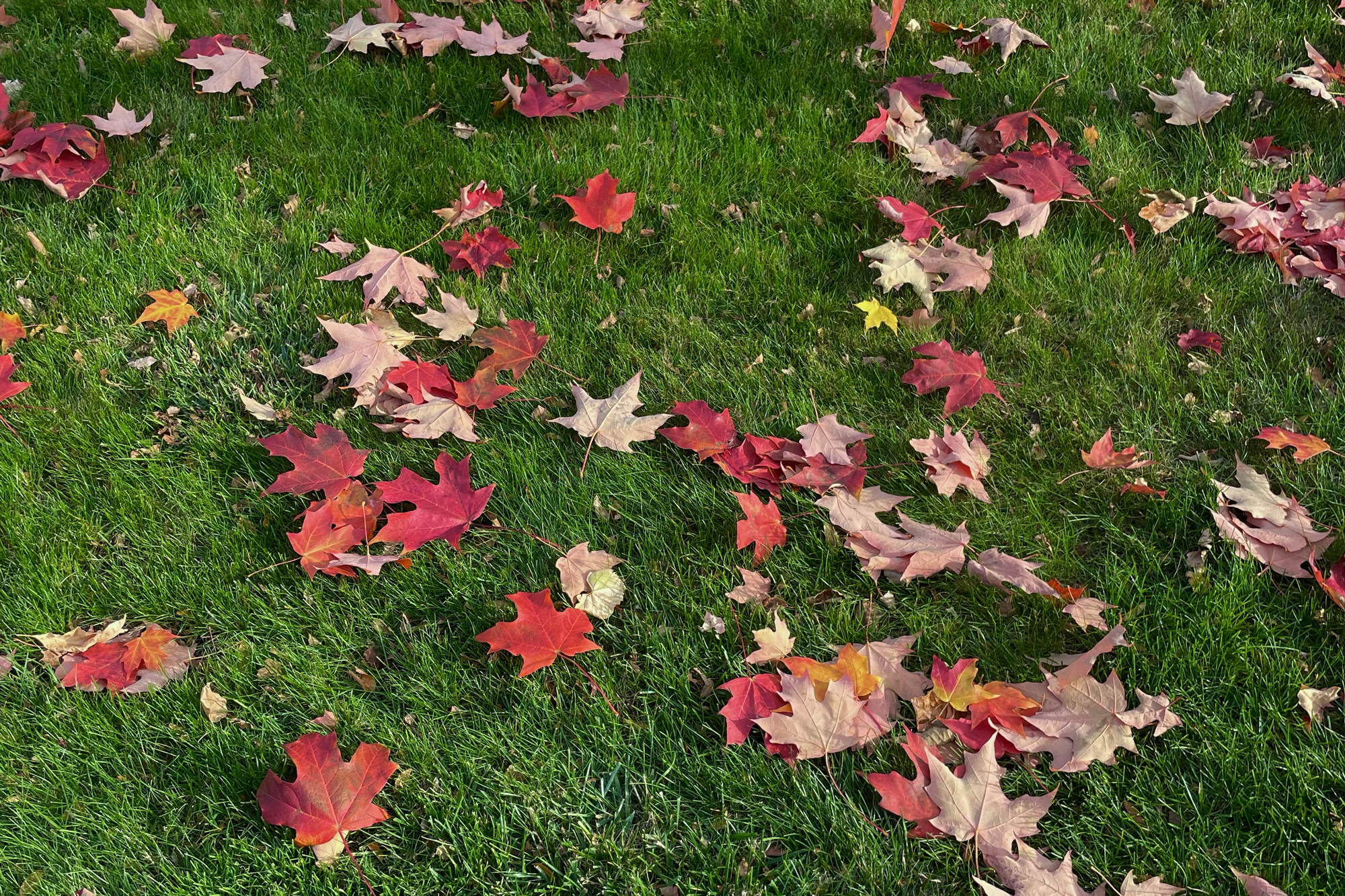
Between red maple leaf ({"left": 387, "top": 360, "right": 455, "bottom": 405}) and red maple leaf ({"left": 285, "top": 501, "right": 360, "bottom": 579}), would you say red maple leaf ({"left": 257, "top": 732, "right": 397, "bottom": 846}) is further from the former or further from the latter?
red maple leaf ({"left": 387, "top": 360, "right": 455, "bottom": 405})

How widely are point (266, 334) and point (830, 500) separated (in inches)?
62.7

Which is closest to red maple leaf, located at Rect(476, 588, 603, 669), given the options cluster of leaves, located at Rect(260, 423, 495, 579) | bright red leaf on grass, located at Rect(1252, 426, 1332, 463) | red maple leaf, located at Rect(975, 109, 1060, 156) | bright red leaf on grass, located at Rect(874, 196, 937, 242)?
cluster of leaves, located at Rect(260, 423, 495, 579)

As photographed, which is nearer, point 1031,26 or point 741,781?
point 741,781

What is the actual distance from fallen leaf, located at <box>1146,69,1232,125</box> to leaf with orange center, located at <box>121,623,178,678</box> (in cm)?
324

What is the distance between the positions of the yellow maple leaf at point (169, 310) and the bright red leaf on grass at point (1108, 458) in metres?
2.35

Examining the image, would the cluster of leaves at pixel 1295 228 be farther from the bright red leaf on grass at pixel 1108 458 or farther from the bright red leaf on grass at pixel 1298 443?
the bright red leaf on grass at pixel 1108 458

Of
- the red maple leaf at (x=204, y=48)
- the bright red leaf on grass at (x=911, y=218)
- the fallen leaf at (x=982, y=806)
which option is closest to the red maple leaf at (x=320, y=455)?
the fallen leaf at (x=982, y=806)

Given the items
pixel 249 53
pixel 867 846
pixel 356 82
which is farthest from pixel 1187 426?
pixel 249 53

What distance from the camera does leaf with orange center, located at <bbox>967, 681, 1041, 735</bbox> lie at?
1.86 meters

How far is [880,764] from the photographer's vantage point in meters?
1.82

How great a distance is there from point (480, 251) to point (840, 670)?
5.20 ft

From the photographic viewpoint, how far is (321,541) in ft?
7.10

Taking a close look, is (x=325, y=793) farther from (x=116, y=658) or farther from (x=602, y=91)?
(x=602, y=91)

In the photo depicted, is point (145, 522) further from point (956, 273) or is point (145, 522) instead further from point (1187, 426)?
point (1187, 426)
